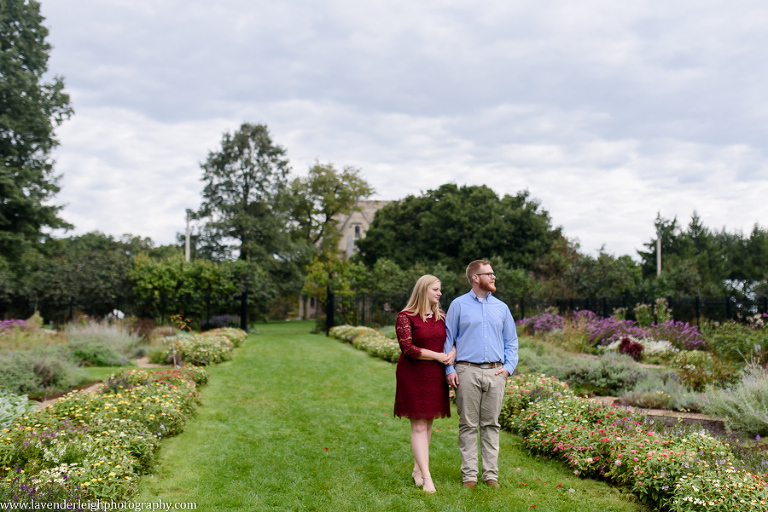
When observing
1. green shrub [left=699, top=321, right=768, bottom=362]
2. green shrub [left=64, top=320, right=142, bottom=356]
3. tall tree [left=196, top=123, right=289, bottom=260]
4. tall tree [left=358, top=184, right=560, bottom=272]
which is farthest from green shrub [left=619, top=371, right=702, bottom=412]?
tall tree [left=196, top=123, right=289, bottom=260]

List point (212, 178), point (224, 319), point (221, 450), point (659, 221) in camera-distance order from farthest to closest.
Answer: point (659, 221) → point (212, 178) → point (224, 319) → point (221, 450)

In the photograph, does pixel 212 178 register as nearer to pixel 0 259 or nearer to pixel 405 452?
pixel 0 259

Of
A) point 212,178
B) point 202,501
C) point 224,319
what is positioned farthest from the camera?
point 212,178

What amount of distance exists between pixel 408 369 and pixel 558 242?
27.6 m

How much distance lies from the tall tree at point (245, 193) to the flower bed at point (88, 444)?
25494 mm

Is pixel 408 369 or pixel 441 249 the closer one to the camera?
pixel 408 369

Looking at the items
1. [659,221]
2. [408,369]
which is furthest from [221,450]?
[659,221]

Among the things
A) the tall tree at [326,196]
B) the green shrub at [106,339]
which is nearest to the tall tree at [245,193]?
the tall tree at [326,196]

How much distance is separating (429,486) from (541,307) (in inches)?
604

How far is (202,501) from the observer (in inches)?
162

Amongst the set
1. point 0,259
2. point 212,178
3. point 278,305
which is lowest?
point 278,305

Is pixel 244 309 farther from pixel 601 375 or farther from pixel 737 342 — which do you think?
pixel 737 342

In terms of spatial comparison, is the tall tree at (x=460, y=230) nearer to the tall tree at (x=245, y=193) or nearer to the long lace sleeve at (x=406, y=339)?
the tall tree at (x=245, y=193)

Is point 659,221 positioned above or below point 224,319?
above
